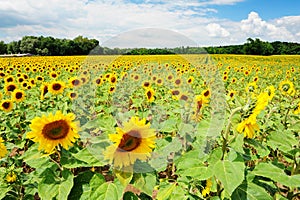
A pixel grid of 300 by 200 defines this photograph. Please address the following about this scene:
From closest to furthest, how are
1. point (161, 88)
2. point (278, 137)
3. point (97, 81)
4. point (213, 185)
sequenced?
point (278, 137)
point (213, 185)
point (97, 81)
point (161, 88)

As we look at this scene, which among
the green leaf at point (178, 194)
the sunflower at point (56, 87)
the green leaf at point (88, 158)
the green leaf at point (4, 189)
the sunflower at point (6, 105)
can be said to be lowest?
the sunflower at point (6, 105)

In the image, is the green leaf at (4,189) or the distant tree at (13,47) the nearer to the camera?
the green leaf at (4,189)

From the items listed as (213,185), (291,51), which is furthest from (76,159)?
(291,51)

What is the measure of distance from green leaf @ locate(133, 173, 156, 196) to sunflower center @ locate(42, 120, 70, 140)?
0.56 metres

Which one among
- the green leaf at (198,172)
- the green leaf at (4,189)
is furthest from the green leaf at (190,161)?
the green leaf at (4,189)

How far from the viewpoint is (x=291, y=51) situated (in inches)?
2195

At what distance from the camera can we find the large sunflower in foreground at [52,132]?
1809 mm

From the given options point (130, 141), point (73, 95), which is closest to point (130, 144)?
point (130, 141)

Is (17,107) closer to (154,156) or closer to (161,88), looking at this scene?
(161,88)

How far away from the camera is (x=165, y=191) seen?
2.01 m

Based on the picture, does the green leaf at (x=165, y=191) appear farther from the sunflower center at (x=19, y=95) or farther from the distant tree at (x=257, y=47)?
the distant tree at (x=257, y=47)

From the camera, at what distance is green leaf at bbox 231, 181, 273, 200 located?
5.61ft

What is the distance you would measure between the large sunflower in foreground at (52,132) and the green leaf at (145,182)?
50 cm

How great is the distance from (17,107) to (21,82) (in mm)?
2498
